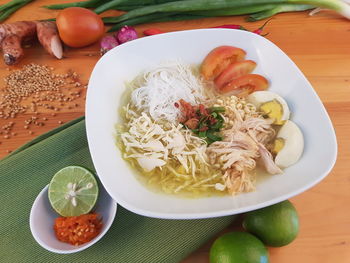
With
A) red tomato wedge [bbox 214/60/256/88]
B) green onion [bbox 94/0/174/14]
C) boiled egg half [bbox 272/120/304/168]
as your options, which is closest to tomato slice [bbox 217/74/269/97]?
red tomato wedge [bbox 214/60/256/88]

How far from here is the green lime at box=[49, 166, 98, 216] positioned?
1.16 m

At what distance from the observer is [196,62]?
169 cm

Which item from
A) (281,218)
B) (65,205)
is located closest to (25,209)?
(65,205)

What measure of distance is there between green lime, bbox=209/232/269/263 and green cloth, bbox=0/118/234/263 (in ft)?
0.39

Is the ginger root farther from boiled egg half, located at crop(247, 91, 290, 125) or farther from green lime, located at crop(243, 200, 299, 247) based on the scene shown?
green lime, located at crop(243, 200, 299, 247)

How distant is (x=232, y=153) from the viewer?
133 centimetres

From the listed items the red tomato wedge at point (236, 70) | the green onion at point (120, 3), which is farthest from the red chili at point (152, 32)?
the red tomato wedge at point (236, 70)

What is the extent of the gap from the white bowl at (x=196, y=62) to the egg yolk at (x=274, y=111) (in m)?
0.06

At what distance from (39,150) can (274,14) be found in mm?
1714

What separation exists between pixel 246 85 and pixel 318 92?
505 millimetres

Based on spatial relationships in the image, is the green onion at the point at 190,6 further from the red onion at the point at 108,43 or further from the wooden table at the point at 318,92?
the red onion at the point at 108,43

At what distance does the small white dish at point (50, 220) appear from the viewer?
42.8 inches

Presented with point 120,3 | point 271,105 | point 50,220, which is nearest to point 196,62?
point 271,105

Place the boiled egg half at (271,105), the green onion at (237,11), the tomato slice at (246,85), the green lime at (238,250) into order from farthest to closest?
the green onion at (237,11)
the tomato slice at (246,85)
the boiled egg half at (271,105)
the green lime at (238,250)
